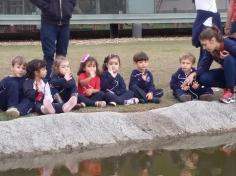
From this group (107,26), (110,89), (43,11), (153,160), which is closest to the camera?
(153,160)

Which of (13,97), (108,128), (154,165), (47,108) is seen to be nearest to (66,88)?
(47,108)

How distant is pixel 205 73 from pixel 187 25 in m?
11.0

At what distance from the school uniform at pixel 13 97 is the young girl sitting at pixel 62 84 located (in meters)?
0.33

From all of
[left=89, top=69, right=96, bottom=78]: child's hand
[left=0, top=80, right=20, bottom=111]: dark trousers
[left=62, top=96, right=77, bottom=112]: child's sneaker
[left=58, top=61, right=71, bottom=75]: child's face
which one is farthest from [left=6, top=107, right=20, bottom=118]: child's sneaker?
[left=89, top=69, right=96, bottom=78]: child's hand

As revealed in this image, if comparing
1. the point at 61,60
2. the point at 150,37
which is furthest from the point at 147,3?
the point at 61,60

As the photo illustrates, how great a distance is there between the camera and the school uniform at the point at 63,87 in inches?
228

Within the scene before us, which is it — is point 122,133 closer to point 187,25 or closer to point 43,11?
point 43,11

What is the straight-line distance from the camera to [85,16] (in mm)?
Result: 15125

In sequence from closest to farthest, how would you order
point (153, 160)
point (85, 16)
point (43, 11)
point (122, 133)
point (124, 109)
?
1. point (153, 160)
2. point (122, 133)
3. point (124, 109)
4. point (43, 11)
5. point (85, 16)

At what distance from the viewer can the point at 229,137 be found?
5.16 m

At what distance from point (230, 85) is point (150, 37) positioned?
32.7 feet

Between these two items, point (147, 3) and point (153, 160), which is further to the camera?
point (147, 3)

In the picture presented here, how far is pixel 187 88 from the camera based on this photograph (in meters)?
6.25

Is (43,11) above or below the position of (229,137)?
above
